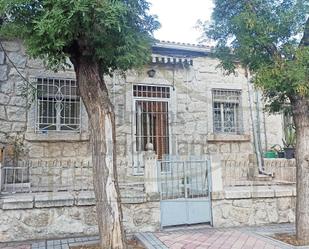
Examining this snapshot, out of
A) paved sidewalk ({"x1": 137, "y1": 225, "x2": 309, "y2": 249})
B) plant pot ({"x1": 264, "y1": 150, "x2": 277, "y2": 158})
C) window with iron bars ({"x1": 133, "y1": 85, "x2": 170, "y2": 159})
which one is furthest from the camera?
plant pot ({"x1": 264, "y1": 150, "x2": 277, "y2": 158})

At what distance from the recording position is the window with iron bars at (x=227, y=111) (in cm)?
1045

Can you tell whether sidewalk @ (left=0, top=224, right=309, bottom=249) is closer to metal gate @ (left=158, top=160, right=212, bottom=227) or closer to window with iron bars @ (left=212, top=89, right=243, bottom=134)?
metal gate @ (left=158, top=160, right=212, bottom=227)

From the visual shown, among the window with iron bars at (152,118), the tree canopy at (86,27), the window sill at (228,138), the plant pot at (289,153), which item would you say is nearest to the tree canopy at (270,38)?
the tree canopy at (86,27)

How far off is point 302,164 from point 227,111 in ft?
15.9

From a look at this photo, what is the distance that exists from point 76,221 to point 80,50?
334 cm

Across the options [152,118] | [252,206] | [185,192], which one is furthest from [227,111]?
[185,192]

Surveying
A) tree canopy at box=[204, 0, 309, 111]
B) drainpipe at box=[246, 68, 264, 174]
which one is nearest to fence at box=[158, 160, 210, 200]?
tree canopy at box=[204, 0, 309, 111]

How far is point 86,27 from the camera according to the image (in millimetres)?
4441

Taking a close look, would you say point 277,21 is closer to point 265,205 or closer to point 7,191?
point 265,205

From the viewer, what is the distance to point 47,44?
4.49 m

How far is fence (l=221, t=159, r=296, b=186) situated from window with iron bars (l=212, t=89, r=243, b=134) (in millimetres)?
A: 1131

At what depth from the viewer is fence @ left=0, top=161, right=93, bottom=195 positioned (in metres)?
7.79

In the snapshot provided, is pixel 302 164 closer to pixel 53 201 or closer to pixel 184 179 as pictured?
pixel 184 179

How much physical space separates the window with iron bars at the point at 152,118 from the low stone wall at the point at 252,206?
285cm
